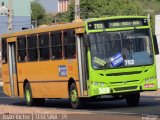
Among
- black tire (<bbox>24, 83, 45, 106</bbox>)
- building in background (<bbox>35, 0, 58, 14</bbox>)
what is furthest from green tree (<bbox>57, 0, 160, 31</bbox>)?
black tire (<bbox>24, 83, 45, 106</bbox>)

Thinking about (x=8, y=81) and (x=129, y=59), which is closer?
(x=129, y=59)

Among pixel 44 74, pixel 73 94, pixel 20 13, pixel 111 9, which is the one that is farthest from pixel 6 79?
pixel 20 13

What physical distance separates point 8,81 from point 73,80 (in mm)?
6250

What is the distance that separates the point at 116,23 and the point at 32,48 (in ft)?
16.6

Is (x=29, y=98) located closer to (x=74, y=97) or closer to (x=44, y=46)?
(x=44, y=46)

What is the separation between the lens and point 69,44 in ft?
76.1

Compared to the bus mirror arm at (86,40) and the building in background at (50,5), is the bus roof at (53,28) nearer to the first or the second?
the bus mirror arm at (86,40)

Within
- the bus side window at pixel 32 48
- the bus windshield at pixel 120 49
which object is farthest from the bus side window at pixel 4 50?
the bus windshield at pixel 120 49

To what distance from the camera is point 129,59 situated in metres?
21.9

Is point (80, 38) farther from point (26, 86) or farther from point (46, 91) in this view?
point (26, 86)

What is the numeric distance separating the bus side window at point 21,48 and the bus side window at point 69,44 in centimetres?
382

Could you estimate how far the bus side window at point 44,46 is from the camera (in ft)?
81.9

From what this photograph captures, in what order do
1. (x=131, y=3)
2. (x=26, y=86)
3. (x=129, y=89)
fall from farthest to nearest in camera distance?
(x=131, y=3), (x=26, y=86), (x=129, y=89)

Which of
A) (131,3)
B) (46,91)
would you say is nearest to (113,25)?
(46,91)
